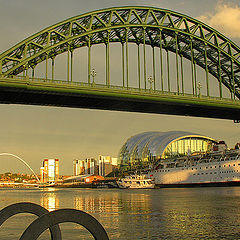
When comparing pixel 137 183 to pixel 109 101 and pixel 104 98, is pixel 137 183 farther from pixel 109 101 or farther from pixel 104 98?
pixel 104 98

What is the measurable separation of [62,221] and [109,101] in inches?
1337

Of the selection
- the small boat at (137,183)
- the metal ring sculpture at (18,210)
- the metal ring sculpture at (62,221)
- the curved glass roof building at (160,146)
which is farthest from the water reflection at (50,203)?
the curved glass roof building at (160,146)

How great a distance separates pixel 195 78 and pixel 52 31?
65.4 feet

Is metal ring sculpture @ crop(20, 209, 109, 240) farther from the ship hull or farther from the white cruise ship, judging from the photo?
the white cruise ship

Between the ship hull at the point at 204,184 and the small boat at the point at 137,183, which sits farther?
the small boat at the point at 137,183

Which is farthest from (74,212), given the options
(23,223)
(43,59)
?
(43,59)

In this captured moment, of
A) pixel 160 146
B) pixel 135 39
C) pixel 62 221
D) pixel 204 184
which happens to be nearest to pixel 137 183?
pixel 204 184

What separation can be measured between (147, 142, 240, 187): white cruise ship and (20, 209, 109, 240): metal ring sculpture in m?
76.5

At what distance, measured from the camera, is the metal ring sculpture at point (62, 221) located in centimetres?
566

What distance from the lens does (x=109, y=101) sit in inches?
1554

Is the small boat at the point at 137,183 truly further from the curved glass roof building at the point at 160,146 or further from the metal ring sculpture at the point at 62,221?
the metal ring sculpture at the point at 62,221

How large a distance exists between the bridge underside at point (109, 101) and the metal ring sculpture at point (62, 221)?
30.5m

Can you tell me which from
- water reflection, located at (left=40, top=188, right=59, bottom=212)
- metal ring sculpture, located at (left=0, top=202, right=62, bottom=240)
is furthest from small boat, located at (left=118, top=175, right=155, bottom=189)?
metal ring sculpture, located at (left=0, top=202, right=62, bottom=240)

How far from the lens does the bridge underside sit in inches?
1426
